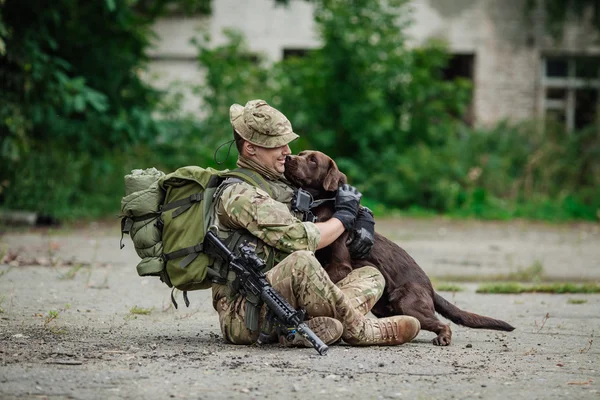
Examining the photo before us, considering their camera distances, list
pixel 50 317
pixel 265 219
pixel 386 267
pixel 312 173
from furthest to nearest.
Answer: pixel 50 317, pixel 386 267, pixel 312 173, pixel 265 219

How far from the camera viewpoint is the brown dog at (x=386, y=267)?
18.4ft

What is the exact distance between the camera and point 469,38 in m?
22.3

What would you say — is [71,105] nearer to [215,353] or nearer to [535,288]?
[535,288]

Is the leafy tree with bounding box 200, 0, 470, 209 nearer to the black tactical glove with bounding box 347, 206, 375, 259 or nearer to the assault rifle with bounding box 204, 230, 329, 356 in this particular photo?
the black tactical glove with bounding box 347, 206, 375, 259

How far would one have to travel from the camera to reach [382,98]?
16844 mm

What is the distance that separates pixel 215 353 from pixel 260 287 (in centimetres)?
48

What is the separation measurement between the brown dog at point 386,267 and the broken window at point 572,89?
1729 centimetres

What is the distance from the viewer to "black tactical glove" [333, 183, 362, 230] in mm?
5406

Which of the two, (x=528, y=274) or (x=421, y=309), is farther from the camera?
(x=528, y=274)

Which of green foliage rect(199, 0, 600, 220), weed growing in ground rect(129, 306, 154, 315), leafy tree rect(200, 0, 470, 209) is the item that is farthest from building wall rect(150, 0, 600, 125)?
weed growing in ground rect(129, 306, 154, 315)

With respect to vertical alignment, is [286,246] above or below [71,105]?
below

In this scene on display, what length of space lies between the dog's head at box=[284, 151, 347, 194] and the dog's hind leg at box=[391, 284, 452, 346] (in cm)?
83

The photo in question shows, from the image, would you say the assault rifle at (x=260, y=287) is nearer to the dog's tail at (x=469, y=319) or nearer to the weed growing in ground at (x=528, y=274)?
the dog's tail at (x=469, y=319)

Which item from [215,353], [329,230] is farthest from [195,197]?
[215,353]
